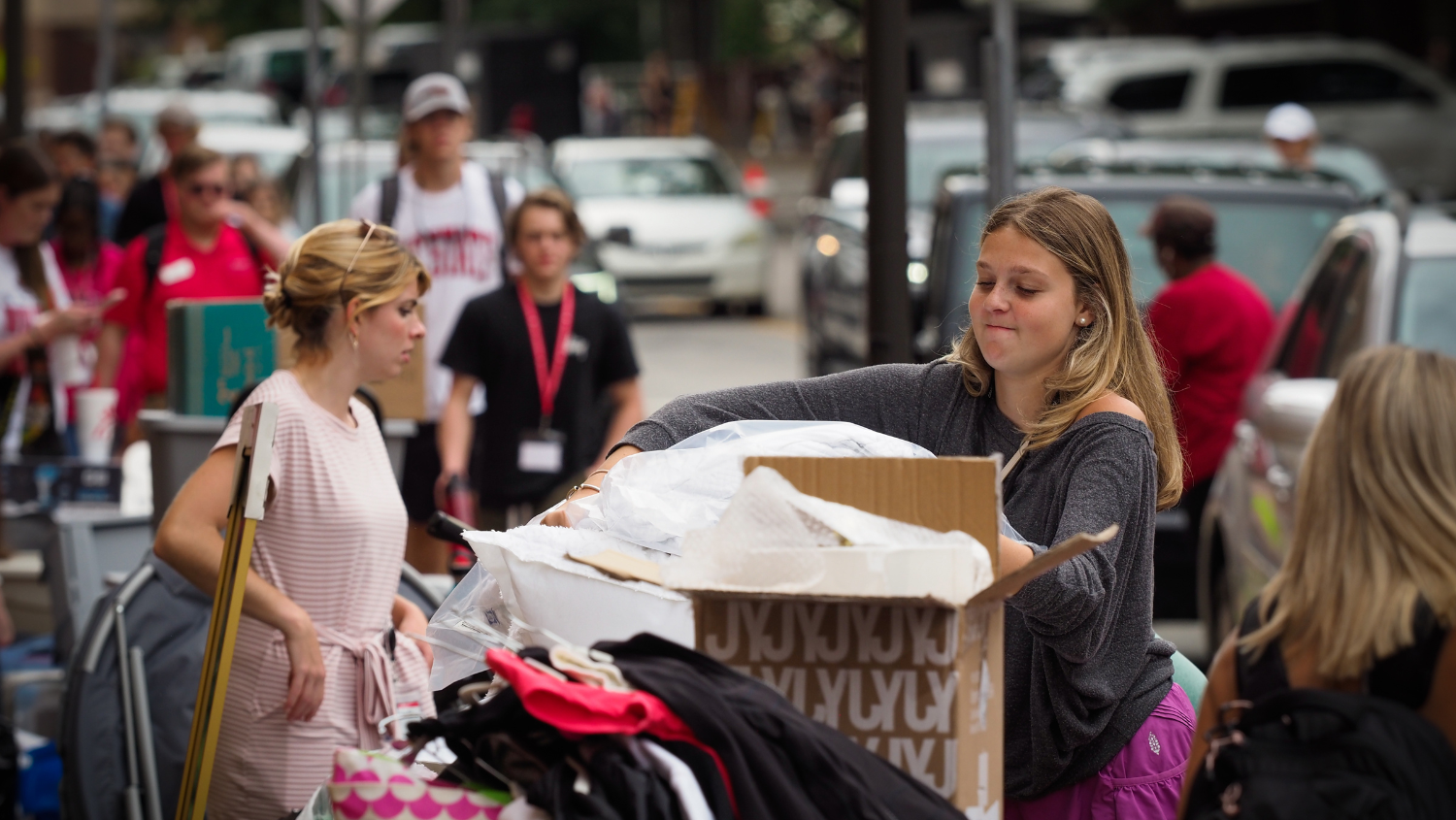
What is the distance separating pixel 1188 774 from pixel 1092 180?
6573 millimetres

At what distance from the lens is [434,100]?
702 centimetres

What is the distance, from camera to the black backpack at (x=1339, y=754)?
7.83 ft

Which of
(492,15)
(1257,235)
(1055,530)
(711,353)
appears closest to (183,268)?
(1257,235)

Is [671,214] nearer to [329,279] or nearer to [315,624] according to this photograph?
[329,279]

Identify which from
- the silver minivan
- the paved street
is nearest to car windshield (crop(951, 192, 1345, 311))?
the silver minivan

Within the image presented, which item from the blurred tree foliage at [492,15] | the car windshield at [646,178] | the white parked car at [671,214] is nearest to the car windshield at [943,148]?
the white parked car at [671,214]

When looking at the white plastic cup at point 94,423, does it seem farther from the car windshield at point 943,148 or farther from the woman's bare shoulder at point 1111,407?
the car windshield at point 943,148

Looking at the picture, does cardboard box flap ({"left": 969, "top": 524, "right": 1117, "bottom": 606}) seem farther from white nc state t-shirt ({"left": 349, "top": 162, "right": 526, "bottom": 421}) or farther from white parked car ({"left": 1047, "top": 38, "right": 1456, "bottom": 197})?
white parked car ({"left": 1047, "top": 38, "right": 1456, "bottom": 197})

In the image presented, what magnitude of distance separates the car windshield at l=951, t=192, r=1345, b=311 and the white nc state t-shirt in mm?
2461

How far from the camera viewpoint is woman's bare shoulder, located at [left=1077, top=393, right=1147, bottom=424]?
298 cm

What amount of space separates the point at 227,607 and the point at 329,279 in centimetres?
89

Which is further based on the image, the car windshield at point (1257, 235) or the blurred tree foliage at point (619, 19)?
the blurred tree foliage at point (619, 19)

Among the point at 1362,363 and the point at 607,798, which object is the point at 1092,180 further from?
the point at 607,798

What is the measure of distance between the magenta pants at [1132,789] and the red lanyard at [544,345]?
3.77 m
